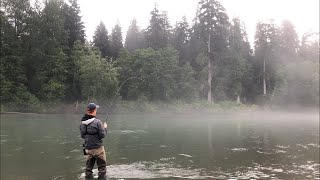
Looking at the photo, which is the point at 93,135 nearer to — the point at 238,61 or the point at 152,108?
the point at 152,108

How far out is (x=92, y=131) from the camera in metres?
9.45

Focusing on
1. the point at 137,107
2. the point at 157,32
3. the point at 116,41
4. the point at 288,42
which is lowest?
the point at 137,107

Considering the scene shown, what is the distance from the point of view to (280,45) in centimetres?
6594

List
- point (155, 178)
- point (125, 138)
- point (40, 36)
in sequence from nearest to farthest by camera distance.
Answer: point (155, 178) < point (125, 138) < point (40, 36)

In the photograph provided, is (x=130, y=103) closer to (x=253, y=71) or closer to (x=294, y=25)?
(x=253, y=71)

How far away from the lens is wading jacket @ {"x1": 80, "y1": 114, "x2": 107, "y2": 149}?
9.43 metres

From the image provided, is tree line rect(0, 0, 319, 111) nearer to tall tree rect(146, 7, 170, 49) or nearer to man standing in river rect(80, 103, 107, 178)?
tall tree rect(146, 7, 170, 49)

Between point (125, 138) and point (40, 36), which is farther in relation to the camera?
point (40, 36)

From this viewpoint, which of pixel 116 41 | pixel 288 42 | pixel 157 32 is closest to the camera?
pixel 157 32

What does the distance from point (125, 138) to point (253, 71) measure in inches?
2062

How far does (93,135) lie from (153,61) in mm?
43194

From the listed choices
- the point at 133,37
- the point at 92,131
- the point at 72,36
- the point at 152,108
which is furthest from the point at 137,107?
the point at 92,131

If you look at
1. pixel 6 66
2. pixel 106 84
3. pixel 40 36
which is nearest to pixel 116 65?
pixel 106 84

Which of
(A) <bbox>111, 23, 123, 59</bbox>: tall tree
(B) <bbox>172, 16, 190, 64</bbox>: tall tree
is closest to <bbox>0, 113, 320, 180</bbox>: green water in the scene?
(A) <bbox>111, 23, 123, 59</bbox>: tall tree
